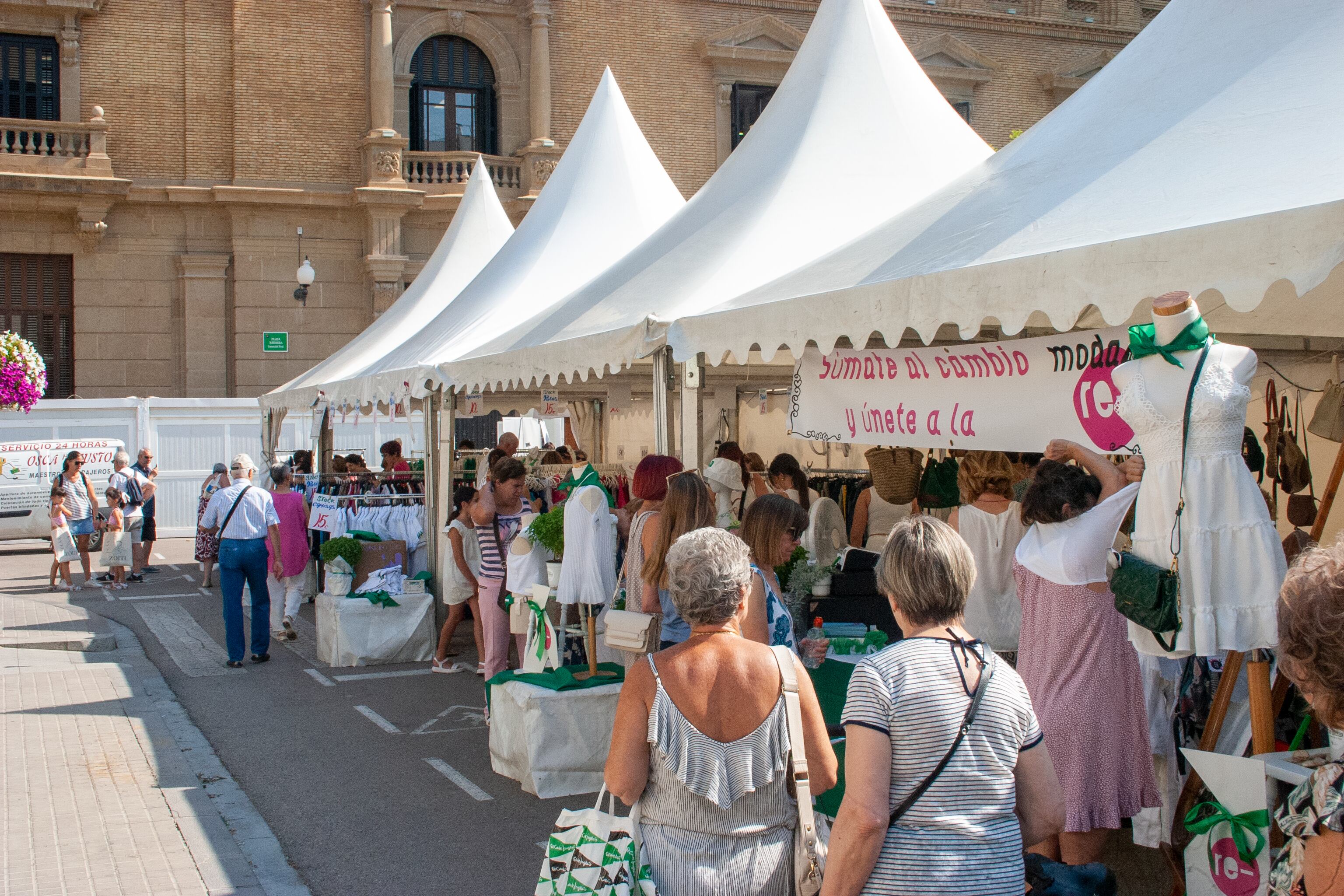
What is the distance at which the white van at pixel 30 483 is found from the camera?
19.4 metres

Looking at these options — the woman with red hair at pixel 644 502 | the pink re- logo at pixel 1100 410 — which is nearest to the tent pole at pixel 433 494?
the woman with red hair at pixel 644 502

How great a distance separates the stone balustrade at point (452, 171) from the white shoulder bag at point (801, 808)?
24.0m

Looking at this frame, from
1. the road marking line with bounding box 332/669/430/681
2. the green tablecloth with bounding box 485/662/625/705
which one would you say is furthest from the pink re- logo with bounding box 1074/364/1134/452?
the road marking line with bounding box 332/669/430/681

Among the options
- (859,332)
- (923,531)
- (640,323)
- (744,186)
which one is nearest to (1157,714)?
(859,332)

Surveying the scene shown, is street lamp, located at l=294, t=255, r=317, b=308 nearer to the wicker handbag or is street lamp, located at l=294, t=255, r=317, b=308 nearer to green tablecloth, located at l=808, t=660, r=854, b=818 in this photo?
the wicker handbag

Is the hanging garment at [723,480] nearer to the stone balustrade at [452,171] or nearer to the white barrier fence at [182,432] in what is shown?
the white barrier fence at [182,432]

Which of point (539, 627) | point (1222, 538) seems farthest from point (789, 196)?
point (1222, 538)

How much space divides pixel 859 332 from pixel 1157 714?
1.93 meters

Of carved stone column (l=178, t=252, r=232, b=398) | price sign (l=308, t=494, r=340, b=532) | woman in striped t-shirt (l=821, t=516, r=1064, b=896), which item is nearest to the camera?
woman in striped t-shirt (l=821, t=516, r=1064, b=896)

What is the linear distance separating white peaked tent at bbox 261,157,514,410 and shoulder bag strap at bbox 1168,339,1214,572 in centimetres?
1226

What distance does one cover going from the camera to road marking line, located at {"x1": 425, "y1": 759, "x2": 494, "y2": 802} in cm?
648

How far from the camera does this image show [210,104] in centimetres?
2481

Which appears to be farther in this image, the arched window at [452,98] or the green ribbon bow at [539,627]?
the arched window at [452,98]

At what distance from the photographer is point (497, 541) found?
8453 millimetres
